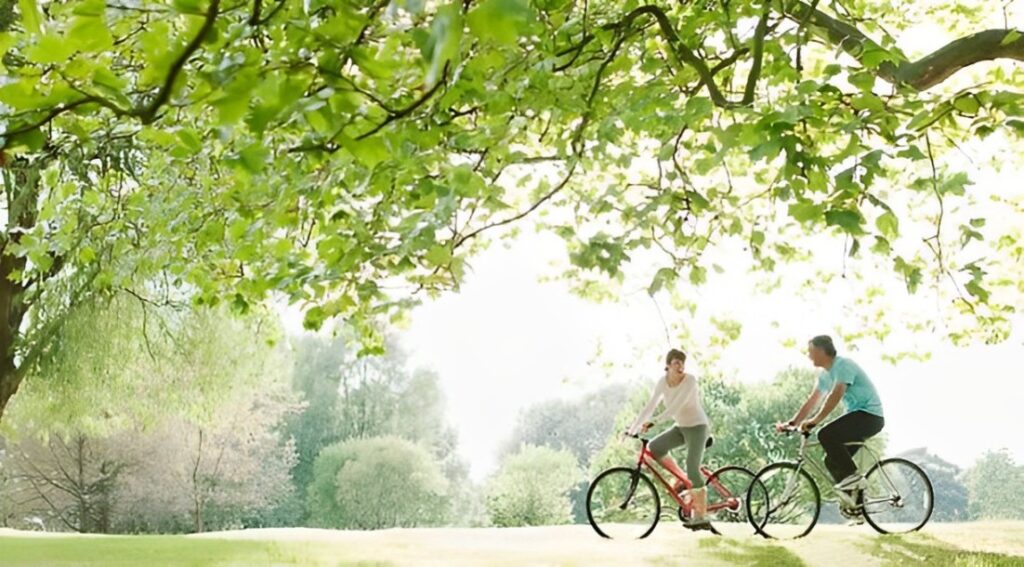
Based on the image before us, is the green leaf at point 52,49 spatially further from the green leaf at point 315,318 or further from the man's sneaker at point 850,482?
the man's sneaker at point 850,482

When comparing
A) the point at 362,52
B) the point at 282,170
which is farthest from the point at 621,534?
the point at 362,52

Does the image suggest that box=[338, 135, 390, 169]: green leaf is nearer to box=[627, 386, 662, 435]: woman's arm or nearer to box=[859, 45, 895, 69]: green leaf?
box=[859, 45, 895, 69]: green leaf

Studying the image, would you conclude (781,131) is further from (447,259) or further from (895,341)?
(895,341)

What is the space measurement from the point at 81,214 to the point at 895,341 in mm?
10422

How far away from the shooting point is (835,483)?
10023 millimetres

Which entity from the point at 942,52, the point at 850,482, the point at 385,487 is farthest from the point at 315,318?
the point at 385,487

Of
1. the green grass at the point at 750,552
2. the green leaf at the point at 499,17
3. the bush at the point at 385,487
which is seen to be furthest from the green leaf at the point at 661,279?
the bush at the point at 385,487

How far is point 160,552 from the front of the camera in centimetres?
1446

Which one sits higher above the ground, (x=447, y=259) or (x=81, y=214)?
(x=81, y=214)

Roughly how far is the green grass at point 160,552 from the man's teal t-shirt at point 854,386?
6.70 meters

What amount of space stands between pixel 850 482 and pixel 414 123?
6937 mm

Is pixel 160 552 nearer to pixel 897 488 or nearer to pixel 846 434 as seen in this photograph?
pixel 846 434

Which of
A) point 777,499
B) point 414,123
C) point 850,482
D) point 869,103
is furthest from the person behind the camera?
point 777,499

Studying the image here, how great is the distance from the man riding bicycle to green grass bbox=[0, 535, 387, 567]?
250 inches
